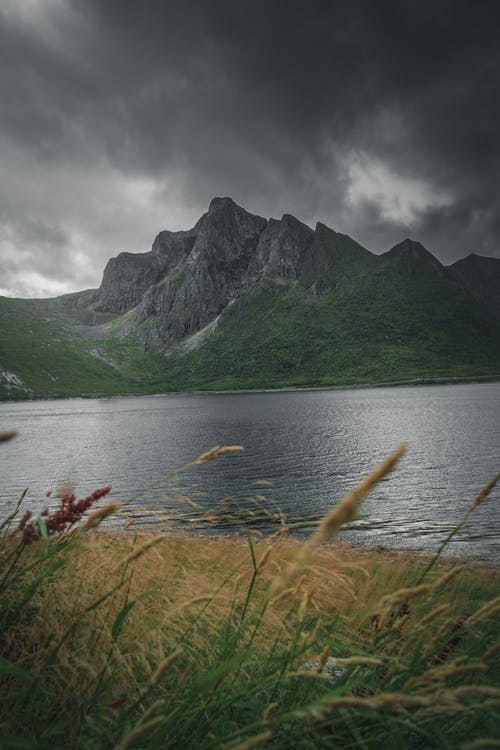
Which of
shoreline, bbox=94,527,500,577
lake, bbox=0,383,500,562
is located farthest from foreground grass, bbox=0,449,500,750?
shoreline, bbox=94,527,500,577

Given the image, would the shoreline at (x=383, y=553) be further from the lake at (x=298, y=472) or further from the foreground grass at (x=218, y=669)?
the foreground grass at (x=218, y=669)

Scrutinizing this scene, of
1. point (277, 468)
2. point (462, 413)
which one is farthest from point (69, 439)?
point (462, 413)

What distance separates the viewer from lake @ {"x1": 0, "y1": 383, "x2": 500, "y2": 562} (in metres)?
23.5

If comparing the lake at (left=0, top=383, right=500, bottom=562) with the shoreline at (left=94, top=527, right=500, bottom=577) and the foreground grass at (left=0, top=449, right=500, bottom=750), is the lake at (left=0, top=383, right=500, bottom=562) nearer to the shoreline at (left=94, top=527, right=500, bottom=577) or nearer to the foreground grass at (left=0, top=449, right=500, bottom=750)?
the foreground grass at (left=0, top=449, right=500, bottom=750)

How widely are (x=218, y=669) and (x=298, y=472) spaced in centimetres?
4128

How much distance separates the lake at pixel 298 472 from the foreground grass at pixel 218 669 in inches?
37.1

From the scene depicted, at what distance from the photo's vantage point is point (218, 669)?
161cm

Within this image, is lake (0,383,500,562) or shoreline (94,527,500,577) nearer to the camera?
shoreline (94,527,500,577)

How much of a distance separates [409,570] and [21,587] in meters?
14.0

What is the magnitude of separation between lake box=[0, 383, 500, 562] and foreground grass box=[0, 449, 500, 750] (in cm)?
94

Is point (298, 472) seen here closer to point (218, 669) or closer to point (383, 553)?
point (383, 553)

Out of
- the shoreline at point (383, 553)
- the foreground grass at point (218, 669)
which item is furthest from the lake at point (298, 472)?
the shoreline at point (383, 553)

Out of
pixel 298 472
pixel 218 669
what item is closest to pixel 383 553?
pixel 218 669

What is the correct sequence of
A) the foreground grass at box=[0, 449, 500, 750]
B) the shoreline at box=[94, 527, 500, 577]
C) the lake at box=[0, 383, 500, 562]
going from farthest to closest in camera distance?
the lake at box=[0, 383, 500, 562], the shoreline at box=[94, 527, 500, 577], the foreground grass at box=[0, 449, 500, 750]
